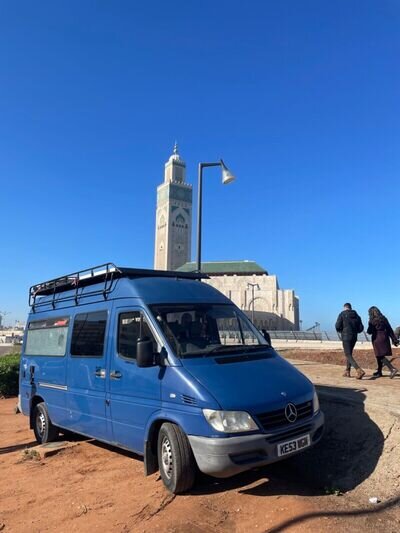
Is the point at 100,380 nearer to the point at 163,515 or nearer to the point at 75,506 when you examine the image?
the point at 75,506

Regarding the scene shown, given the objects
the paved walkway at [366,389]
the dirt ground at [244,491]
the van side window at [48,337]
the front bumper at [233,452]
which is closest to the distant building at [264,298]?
the paved walkway at [366,389]

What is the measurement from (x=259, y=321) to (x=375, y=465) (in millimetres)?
89105

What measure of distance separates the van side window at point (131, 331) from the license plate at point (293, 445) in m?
1.97

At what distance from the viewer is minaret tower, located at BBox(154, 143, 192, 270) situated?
13275cm

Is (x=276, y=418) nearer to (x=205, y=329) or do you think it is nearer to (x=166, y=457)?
(x=166, y=457)

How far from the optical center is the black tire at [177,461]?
4.90 metres

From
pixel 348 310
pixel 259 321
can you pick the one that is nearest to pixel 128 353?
pixel 348 310

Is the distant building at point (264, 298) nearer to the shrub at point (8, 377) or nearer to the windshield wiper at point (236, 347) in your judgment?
the shrub at point (8, 377)

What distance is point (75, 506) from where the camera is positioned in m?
5.27

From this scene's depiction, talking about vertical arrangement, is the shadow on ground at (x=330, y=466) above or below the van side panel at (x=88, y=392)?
below

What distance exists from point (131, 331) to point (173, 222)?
129675 millimetres

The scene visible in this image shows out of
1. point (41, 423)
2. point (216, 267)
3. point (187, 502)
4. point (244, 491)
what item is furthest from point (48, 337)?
point (216, 267)

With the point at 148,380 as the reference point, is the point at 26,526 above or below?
below

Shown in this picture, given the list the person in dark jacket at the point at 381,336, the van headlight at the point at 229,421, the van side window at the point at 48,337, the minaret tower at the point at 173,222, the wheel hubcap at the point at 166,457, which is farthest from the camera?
the minaret tower at the point at 173,222
